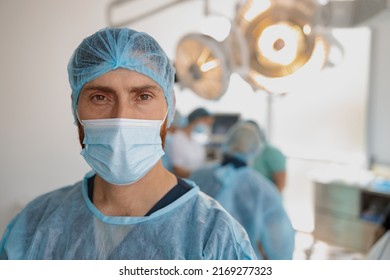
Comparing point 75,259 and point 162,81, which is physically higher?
point 162,81

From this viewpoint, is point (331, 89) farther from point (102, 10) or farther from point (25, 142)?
point (25, 142)

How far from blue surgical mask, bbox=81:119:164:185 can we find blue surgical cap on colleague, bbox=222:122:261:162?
787 mm

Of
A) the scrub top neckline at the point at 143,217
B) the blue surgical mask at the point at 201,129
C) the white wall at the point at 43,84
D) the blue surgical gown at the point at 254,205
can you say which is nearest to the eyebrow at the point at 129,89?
the white wall at the point at 43,84

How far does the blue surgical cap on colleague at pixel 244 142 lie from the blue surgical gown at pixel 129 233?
69 centimetres

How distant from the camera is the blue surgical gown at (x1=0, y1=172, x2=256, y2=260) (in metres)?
1.00

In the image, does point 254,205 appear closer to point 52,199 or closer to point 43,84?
point 52,199

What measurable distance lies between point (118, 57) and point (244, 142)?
0.92 m

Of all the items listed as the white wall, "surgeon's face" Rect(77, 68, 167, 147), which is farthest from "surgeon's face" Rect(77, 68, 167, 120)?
the white wall

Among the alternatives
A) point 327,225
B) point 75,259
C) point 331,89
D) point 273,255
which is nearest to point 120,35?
point 75,259

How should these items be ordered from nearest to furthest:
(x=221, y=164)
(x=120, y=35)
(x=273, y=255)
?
(x=120, y=35), (x=273, y=255), (x=221, y=164)

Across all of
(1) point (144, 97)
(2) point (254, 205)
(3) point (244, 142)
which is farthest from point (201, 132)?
(1) point (144, 97)

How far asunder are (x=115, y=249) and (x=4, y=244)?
1.09 feet

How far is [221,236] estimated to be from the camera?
0.98m
